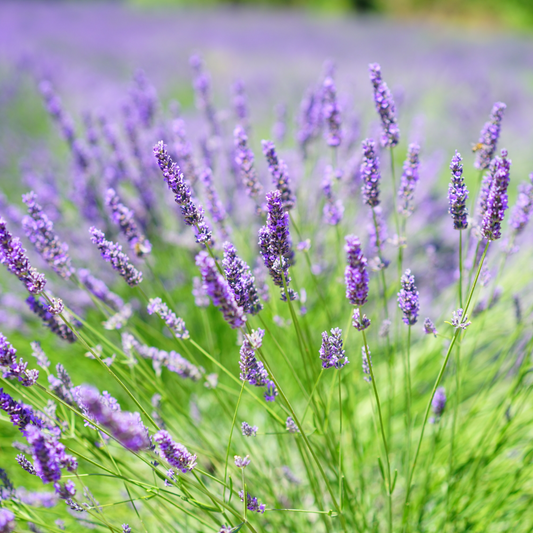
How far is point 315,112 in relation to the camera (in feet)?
6.91

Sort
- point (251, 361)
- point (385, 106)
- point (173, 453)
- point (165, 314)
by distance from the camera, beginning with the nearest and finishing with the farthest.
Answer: point (173, 453), point (251, 361), point (165, 314), point (385, 106)

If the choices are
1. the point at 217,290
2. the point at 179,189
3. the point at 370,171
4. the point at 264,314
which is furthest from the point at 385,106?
the point at 264,314

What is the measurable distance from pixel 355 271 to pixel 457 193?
1.29 ft

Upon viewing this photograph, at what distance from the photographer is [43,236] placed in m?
1.36

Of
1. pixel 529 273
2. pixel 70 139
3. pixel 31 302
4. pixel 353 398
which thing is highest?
pixel 70 139

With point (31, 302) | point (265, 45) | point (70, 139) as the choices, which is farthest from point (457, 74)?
point (31, 302)

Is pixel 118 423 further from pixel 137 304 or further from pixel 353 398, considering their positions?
pixel 137 304

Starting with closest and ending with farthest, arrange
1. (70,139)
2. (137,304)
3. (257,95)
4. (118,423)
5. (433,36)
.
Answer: (118,423) < (70,139) < (137,304) < (257,95) < (433,36)

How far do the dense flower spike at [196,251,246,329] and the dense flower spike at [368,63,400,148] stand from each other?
858 mm

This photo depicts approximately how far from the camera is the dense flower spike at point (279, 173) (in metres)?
1.36

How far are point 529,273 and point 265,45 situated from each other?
1103cm

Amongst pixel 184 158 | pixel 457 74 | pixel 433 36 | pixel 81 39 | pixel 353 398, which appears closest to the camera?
pixel 184 158

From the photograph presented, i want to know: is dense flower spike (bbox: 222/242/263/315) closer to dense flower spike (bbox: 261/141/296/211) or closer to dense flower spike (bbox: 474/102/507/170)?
dense flower spike (bbox: 261/141/296/211)

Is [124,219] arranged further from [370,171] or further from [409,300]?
[409,300]
